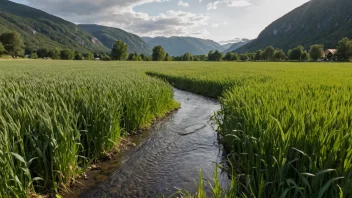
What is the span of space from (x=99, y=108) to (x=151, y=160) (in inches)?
80.2

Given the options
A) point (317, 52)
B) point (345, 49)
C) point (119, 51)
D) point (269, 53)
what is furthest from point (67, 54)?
point (345, 49)

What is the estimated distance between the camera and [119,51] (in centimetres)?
12038

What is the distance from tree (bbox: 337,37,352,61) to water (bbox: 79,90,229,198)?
100392 millimetres

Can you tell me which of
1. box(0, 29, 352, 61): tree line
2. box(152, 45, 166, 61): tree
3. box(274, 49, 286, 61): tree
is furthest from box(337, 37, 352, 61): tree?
box(152, 45, 166, 61): tree

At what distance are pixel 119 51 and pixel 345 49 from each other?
97.6 meters

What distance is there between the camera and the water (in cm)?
508

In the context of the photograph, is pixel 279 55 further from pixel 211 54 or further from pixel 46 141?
pixel 46 141

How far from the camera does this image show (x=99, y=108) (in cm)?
649

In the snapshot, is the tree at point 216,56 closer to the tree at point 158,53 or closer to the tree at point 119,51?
the tree at point 158,53

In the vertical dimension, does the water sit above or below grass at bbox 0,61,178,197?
below

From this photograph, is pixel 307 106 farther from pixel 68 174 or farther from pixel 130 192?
pixel 68 174

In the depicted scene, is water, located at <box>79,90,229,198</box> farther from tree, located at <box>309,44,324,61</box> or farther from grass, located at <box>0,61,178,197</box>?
tree, located at <box>309,44,324,61</box>

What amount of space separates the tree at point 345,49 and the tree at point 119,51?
94.2m

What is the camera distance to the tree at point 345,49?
285 ft
